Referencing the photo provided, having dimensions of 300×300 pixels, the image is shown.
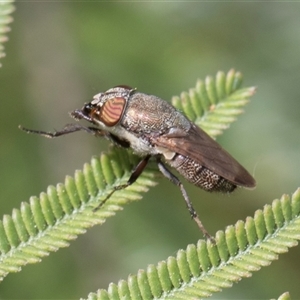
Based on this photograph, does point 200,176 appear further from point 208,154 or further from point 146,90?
point 146,90

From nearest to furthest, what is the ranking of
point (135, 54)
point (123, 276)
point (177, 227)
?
point (123, 276) → point (177, 227) → point (135, 54)

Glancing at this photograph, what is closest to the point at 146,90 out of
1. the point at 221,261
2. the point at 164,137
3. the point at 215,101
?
the point at 164,137

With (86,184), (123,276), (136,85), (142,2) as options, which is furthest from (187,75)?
(86,184)

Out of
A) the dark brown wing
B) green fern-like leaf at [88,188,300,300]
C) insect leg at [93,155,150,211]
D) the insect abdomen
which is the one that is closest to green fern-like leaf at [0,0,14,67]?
insect leg at [93,155,150,211]

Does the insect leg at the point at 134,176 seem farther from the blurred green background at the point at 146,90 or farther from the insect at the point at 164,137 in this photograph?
the blurred green background at the point at 146,90

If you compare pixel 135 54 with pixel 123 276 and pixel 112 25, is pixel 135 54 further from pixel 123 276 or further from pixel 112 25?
pixel 123 276

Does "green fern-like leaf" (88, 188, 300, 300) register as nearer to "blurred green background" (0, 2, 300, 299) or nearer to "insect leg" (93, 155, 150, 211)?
"insect leg" (93, 155, 150, 211)
